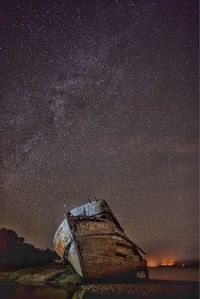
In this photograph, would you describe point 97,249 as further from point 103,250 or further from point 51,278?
point 51,278

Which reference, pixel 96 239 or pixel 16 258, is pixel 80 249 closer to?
pixel 96 239

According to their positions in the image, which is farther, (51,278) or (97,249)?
(51,278)

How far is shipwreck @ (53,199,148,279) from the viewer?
691 centimetres

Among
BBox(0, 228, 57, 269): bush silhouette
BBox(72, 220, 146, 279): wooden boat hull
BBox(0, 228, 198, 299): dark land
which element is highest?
BBox(0, 228, 57, 269): bush silhouette

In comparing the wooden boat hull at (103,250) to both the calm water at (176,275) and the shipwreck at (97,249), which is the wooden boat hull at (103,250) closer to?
the shipwreck at (97,249)

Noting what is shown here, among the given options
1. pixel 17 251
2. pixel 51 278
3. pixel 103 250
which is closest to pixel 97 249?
pixel 103 250

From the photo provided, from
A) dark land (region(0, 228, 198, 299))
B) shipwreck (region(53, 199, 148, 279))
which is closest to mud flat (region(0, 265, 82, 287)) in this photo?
dark land (region(0, 228, 198, 299))

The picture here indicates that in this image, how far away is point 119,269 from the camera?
23.6ft

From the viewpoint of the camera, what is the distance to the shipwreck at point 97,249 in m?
6.91

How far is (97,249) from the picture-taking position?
23.1 ft

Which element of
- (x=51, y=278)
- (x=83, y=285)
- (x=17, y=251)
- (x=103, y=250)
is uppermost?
(x=17, y=251)

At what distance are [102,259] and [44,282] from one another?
5.98 ft

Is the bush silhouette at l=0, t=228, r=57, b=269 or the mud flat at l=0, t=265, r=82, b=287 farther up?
the bush silhouette at l=0, t=228, r=57, b=269

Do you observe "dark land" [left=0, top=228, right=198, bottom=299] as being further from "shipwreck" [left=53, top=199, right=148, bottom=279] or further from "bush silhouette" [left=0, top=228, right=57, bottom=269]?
"bush silhouette" [left=0, top=228, right=57, bottom=269]
